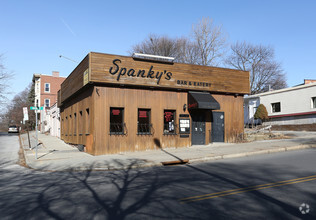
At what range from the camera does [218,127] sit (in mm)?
18203

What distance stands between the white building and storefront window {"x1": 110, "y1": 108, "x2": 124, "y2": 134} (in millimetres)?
20696

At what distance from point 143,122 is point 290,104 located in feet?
67.7

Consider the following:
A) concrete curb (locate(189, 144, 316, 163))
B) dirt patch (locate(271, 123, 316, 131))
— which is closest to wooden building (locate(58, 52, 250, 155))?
concrete curb (locate(189, 144, 316, 163))

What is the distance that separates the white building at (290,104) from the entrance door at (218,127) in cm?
1377

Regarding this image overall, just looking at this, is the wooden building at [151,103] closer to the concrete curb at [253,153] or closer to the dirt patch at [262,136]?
the dirt patch at [262,136]

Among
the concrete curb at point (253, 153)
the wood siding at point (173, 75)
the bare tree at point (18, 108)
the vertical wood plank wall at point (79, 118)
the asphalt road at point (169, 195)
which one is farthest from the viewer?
the bare tree at point (18, 108)

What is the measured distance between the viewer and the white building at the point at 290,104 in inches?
1071

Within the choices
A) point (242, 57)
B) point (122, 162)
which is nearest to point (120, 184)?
point (122, 162)

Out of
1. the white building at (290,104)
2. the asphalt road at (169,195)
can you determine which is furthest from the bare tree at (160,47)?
the asphalt road at (169,195)

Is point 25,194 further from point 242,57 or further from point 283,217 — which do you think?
point 242,57

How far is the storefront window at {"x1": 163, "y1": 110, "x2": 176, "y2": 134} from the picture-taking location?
16797 millimetres

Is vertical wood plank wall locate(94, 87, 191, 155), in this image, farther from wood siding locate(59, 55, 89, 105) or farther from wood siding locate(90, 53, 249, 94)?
wood siding locate(59, 55, 89, 105)

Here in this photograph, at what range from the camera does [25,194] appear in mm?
6789

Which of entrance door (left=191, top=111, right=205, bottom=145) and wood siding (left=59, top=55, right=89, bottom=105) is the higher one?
wood siding (left=59, top=55, right=89, bottom=105)
